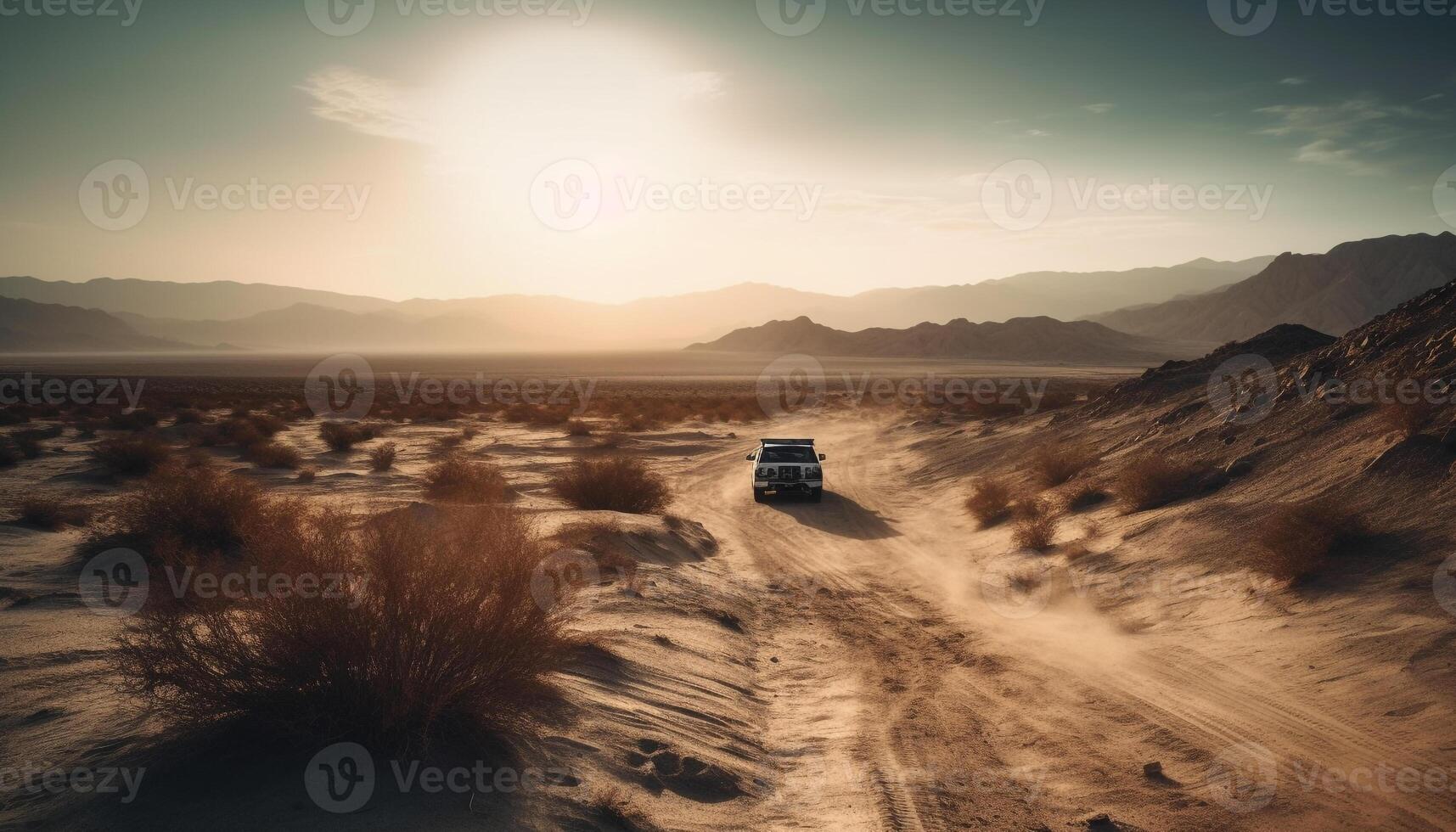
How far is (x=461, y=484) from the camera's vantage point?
16375 millimetres

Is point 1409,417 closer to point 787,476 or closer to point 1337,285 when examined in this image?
point 787,476

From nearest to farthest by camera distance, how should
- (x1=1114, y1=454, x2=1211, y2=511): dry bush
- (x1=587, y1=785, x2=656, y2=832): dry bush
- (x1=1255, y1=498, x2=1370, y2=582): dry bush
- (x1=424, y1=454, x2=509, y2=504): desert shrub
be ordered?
(x1=587, y1=785, x2=656, y2=832): dry bush → (x1=1255, y1=498, x2=1370, y2=582): dry bush → (x1=1114, y1=454, x2=1211, y2=511): dry bush → (x1=424, y1=454, x2=509, y2=504): desert shrub

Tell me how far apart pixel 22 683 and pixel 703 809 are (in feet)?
16.8

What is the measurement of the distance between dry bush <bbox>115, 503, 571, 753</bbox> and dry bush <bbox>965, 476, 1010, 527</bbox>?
12.8 meters

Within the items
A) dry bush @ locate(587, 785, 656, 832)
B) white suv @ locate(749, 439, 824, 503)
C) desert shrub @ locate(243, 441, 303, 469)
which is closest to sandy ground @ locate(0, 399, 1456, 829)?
dry bush @ locate(587, 785, 656, 832)

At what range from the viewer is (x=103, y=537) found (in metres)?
9.53

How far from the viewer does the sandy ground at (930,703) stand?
4430 millimetres

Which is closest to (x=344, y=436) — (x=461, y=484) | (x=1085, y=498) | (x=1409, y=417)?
(x=461, y=484)

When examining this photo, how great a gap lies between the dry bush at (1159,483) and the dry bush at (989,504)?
9.04 feet

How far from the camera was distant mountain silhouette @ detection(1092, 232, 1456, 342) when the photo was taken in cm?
13288

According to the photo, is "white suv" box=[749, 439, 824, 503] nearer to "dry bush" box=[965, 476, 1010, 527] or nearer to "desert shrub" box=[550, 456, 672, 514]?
"desert shrub" box=[550, 456, 672, 514]

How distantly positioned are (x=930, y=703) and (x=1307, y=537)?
5.27 meters

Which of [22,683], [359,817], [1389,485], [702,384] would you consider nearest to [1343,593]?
[1389,485]

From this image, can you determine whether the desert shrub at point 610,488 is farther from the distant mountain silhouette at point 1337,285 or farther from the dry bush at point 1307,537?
the distant mountain silhouette at point 1337,285
